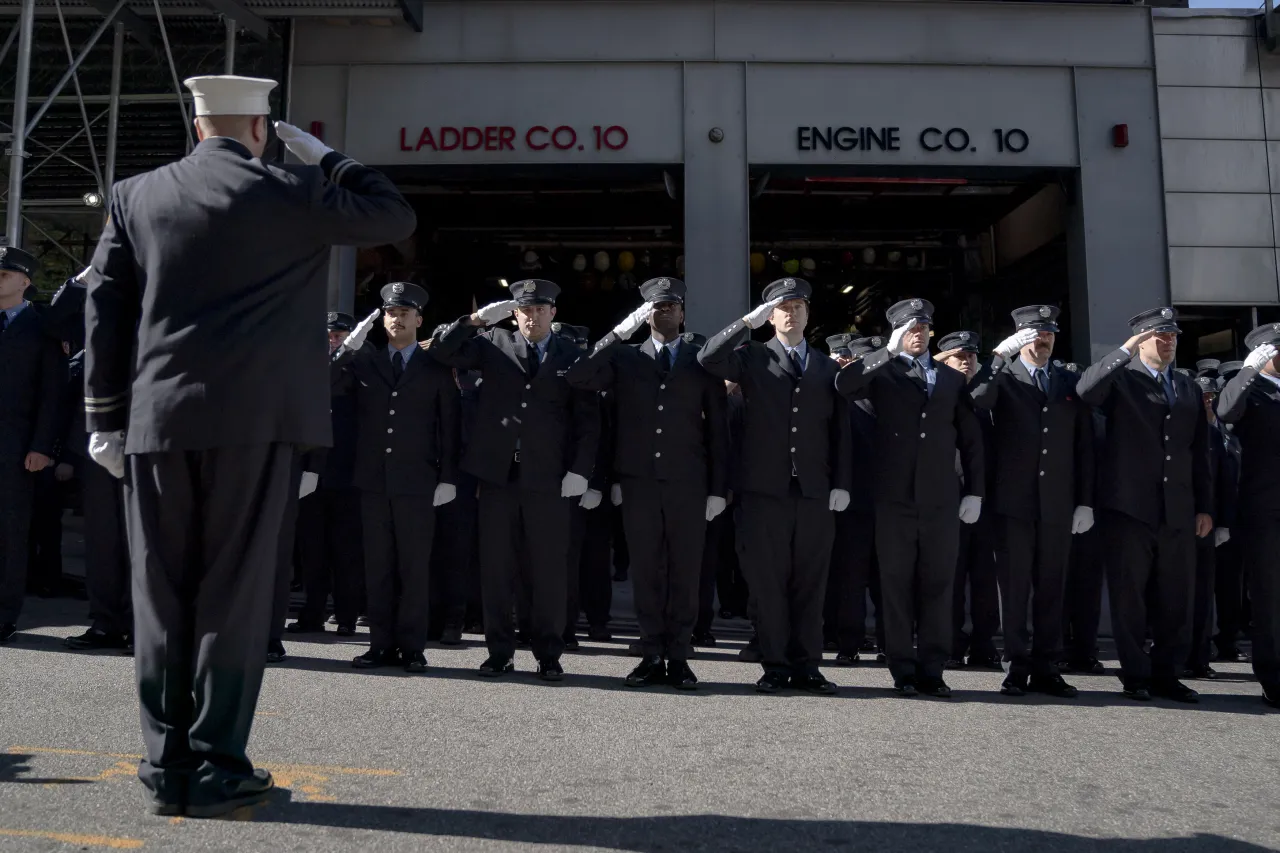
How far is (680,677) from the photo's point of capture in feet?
19.2

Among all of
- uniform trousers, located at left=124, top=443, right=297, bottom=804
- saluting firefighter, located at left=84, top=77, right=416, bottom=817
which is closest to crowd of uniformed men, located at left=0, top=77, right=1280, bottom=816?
saluting firefighter, located at left=84, top=77, right=416, bottom=817

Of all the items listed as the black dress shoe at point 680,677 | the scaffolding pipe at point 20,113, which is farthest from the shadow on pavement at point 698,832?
the scaffolding pipe at point 20,113

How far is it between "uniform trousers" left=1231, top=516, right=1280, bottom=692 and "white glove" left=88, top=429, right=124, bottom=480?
18.7 feet

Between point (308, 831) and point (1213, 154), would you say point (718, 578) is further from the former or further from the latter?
point (1213, 154)

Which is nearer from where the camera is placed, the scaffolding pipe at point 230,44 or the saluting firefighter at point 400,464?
the saluting firefighter at point 400,464

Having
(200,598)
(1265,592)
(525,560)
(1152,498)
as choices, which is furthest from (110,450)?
(1265,592)

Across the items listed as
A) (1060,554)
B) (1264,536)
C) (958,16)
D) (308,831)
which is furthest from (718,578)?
(958,16)

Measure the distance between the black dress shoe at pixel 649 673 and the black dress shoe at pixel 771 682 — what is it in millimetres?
497

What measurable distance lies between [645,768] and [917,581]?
2.85 metres

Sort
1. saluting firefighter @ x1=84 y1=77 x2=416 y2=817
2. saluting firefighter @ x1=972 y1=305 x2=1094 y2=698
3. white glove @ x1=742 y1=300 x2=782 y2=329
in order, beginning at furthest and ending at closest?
saluting firefighter @ x1=972 y1=305 x2=1094 y2=698 < white glove @ x1=742 y1=300 x2=782 y2=329 < saluting firefighter @ x1=84 y1=77 x2=416 y2=817

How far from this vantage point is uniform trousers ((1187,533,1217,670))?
7.24m

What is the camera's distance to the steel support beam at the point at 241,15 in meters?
12.1

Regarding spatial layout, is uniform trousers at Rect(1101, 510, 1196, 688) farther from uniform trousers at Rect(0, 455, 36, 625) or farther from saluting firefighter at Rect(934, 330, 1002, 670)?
uniform trousers at Rect(0, 455, 36, 625)

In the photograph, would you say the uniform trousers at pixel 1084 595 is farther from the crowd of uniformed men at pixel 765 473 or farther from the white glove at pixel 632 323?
the white glove at pixel 632 323
